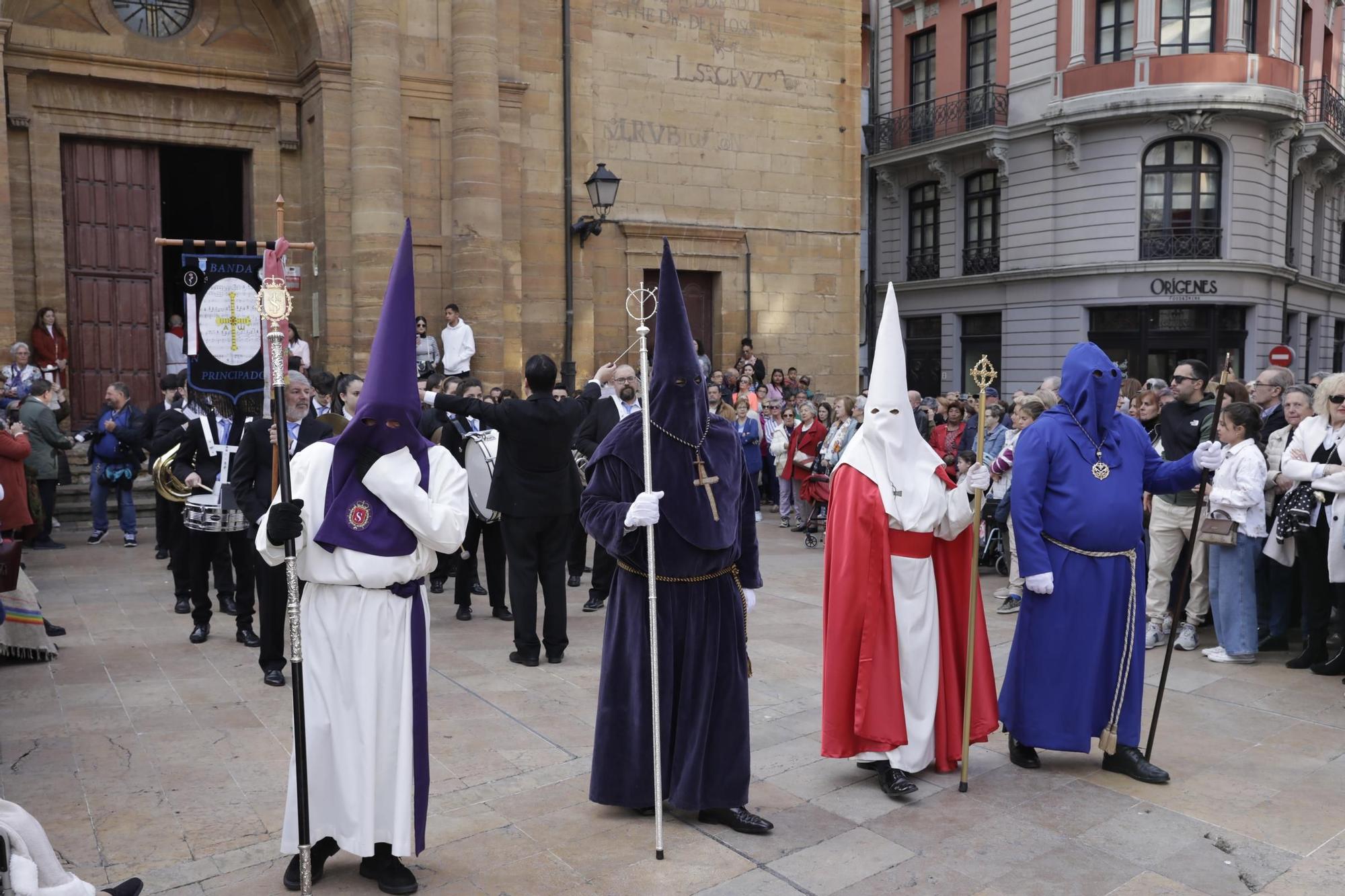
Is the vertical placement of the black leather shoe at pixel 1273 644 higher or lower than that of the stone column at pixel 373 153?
lower

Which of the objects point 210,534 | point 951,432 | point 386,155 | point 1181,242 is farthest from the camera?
point 1181,242

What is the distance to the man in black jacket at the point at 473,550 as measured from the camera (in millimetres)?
9180

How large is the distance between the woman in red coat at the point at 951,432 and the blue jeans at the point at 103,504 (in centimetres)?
875

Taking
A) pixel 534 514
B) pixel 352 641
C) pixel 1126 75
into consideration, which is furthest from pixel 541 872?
pixel 1126 75

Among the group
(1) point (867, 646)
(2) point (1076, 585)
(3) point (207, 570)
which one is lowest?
(3) point (207, 570)

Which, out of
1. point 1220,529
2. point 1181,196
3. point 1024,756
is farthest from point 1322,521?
point 1181,196

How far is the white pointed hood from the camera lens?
520 centimetres

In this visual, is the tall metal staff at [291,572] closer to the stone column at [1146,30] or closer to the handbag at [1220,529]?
the handbag at [1220,529]

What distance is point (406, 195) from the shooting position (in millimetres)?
16516

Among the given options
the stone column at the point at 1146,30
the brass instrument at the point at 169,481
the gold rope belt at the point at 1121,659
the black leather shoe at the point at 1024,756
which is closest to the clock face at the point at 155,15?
the brass instrument at the point at 169,481

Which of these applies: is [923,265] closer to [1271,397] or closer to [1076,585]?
[1271,397]

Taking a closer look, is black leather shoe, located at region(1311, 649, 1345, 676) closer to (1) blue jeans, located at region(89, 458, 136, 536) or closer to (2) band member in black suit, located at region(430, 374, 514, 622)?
(2) band member in black suit, located at region(430, 374, 514, 622)

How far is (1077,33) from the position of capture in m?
27.2

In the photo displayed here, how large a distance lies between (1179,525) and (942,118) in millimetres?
24646
